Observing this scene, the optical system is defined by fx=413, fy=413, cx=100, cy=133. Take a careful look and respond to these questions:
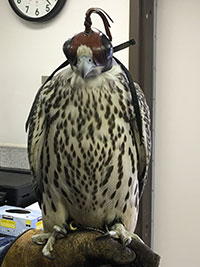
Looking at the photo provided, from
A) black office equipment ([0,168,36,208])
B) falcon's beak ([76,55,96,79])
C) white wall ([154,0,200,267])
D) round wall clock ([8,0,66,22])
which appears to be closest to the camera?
falcon's beak ([76,55,96,79])

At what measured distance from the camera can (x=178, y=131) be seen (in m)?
2.15

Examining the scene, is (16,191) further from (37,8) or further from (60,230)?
(60,230)

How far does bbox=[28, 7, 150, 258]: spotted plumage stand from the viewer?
2.45 feet

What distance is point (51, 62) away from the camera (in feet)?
7.63

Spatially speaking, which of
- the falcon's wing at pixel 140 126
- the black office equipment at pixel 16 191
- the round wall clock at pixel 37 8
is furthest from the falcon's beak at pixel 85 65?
the round wall clock at pixel 37 8

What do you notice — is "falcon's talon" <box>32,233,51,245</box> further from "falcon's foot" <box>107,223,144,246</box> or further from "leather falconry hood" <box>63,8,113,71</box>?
"leather falconry hood" <box>63,8,113,71</box>

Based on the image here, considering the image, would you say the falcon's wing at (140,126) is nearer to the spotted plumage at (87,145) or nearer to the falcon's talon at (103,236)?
the spotted plumage at (87,145)

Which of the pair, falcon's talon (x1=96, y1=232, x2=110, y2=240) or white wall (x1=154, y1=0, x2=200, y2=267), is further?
white wall (x1=154, y1=0, x2=200, y2=267)

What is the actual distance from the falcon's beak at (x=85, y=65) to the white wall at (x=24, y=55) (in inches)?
61.2

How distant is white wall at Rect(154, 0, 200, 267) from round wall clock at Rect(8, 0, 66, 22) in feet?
1.84

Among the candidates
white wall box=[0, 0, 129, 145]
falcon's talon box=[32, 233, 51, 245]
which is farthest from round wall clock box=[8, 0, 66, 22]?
falcon's talon box=[32, 233, 51, 245]

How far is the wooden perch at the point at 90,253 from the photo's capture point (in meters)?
0.85

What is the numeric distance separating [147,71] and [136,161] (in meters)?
1.33

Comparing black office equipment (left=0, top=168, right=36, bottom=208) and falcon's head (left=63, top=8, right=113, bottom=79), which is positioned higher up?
falcon's head (left=63, top=8, right=113, bottom=79)
